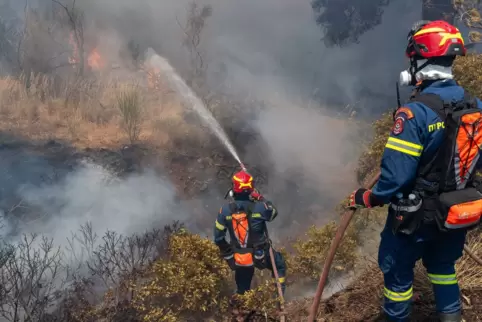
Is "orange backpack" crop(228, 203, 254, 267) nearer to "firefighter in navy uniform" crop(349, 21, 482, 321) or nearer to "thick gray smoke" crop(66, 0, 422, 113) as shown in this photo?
"firefighter in navy uniform" crop(349, 21, 482, 321)

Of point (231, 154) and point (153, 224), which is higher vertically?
point (231, 154)

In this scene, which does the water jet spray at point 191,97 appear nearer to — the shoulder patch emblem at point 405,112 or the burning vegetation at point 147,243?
the burning vegetation at point 147,243

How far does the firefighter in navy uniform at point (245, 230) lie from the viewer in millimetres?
5324

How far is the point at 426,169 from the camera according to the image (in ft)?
8.14

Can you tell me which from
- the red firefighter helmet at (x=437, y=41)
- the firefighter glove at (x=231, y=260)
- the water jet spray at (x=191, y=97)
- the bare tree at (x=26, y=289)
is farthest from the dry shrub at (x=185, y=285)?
the water jet spray at (x=191, y=97)

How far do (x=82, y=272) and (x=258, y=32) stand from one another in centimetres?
1748

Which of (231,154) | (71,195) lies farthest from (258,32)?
(71,195)

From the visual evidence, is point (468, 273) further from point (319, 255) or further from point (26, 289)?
point (26, 289)

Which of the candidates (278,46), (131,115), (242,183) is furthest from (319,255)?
(278,46)

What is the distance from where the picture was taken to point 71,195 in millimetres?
8914

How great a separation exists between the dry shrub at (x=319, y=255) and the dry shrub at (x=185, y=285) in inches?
45.9

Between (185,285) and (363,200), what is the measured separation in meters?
2.77

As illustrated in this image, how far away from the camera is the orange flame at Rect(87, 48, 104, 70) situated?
58.2ft

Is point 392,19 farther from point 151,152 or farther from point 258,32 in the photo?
point 151,152
